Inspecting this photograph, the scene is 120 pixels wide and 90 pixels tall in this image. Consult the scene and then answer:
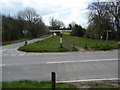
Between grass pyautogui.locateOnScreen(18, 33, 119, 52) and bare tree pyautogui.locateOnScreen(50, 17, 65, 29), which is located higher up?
bare tree pyautogui.locateOnScreen(50, 17, 65, 29)

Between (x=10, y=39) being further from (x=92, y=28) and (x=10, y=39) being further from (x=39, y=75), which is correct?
(x=39, y=75)

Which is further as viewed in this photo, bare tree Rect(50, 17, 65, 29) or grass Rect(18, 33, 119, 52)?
bare tree Rect(50, 17, 65, 29)

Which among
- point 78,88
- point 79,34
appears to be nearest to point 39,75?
point 78,88

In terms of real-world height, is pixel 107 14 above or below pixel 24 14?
below

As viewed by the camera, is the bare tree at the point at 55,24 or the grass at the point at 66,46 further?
the bare tree at the point at 55,24

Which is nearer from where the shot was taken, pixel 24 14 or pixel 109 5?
pixel 109 5

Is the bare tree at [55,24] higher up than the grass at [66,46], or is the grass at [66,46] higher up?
the bare tree at [55,24]

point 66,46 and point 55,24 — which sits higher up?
point 55,24

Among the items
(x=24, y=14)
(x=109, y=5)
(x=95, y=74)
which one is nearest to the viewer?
(x=95, y=74)

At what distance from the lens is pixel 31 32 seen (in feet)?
160

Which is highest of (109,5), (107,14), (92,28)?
(109,5)

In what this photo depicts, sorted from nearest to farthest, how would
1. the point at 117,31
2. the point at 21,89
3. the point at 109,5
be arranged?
1. the point at 21,89
2. the point at 109,5
3. the point at 117,31

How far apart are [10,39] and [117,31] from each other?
103 ft

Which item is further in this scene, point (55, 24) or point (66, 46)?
point (55, 24)
